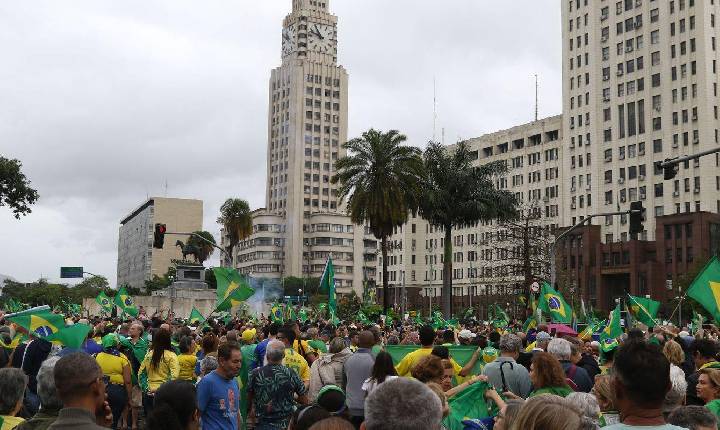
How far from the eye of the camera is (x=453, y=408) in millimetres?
7578

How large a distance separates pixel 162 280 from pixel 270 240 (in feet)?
69.8

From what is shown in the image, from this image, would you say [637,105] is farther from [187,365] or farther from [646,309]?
[187,365]

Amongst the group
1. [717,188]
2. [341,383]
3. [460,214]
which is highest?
[717,188]

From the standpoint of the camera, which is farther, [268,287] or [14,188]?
[268,287]

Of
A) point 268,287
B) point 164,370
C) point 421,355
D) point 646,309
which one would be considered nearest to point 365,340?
point 421,355

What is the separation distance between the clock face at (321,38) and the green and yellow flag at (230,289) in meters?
145

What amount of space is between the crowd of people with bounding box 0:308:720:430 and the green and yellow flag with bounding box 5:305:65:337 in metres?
0.38

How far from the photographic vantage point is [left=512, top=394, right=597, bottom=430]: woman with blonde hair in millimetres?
3826

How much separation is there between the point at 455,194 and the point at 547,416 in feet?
149

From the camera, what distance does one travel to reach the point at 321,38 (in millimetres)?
167000

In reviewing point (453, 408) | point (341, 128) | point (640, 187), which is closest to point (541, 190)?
Answer: point (640, 187)

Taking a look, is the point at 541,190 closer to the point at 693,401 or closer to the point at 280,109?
the point at 280,109

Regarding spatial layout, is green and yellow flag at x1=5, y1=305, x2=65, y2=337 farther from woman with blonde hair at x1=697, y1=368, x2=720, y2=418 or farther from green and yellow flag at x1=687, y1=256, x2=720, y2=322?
green and yellow flag at x1=687, y1=256, x2=720, y2=322

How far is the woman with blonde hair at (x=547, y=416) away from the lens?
383 centimetres
